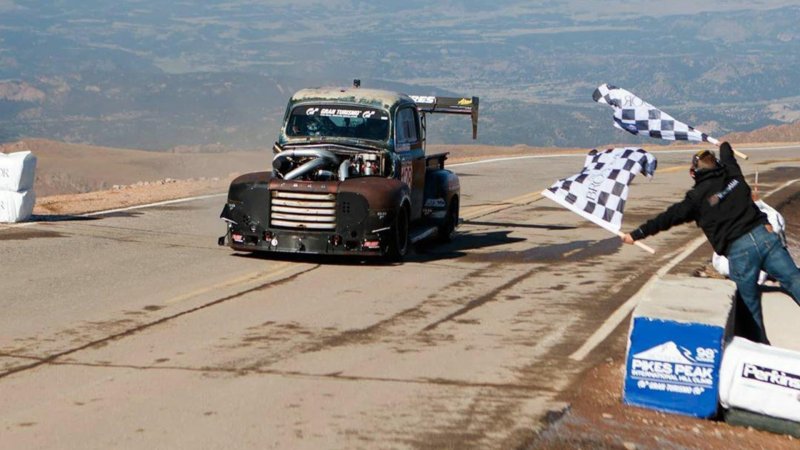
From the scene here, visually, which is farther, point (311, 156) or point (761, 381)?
point (311, 156)

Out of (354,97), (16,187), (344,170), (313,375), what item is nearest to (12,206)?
(16,187)

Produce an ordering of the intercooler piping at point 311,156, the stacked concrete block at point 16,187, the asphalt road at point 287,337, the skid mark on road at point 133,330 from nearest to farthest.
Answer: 1. the asphalt road at point 287,337
2. the skid mark on road at point 133,330
3. the intercooler piping at point 311,156
4. the stacked concrete block at point 16,187

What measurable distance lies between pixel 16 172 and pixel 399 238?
594cm

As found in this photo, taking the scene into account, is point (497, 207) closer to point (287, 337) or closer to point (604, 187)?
point (604, 187)

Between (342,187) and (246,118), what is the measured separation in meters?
178

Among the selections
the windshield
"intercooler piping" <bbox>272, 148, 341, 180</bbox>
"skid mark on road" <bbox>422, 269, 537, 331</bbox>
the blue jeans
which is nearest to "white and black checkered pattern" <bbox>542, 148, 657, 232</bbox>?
"skid mark on road" <bbox>422, 269, 537, 331</bbox>

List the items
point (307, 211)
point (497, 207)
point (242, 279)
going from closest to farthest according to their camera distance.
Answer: point (242, 279) → point (307, 211) → point (497, 207)

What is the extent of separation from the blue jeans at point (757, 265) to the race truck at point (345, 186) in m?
5.60

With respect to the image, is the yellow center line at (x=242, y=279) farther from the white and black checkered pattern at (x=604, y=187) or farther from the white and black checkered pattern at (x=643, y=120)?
the white and black checkered pattern at (x=643, y=120)

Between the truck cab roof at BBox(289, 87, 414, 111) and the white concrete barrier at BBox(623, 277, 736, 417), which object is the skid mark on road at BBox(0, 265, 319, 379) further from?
the white concrete barrier at BBox(623, 277, 736, 417)

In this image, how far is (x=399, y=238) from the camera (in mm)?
15945

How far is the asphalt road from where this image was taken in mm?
8188

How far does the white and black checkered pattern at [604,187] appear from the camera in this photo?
13.6 metres

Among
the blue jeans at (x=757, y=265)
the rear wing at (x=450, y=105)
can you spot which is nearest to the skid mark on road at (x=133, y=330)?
the blue jeans at (x=757, y=265)
